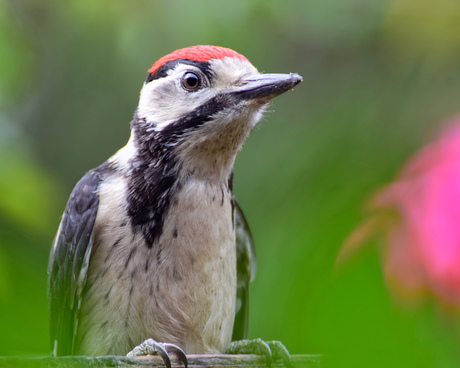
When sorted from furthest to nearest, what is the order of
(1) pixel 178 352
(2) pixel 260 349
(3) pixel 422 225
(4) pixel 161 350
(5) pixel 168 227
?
(5) pixel 168 227 → (2) pixel 260 349 → (4) pixel 161 350 → (1) pixel 178 352 → (3) pixel 422 225

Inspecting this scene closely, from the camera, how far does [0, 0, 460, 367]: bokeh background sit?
40 cm

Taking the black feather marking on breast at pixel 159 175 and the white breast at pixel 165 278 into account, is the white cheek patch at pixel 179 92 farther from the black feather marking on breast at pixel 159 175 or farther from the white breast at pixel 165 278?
the white breast at pixel 165 278

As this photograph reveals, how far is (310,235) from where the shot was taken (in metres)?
0.45

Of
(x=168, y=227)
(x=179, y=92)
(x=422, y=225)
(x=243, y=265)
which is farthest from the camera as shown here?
(x=243, y=265)

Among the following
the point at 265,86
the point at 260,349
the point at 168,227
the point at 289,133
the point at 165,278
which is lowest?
the point at 260,349

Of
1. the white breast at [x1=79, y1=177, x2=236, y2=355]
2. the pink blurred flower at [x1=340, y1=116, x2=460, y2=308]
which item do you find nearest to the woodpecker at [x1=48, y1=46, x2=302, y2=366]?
the white breast at [x1=79, y1=177, x2=236, y2=355]

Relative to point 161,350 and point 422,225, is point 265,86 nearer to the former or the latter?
point 161,350

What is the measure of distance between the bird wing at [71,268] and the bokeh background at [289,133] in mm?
77

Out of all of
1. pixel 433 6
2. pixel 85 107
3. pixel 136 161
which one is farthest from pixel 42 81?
pixel 433 6

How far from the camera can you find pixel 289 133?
1907 mm

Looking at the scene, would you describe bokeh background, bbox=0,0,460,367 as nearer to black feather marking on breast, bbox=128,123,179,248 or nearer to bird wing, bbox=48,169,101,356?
bird wing, bbox=48,169,101,356

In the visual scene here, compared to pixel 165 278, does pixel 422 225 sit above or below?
above

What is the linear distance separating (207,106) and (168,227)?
0.40 meters

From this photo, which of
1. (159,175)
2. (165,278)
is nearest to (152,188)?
(159,175)
